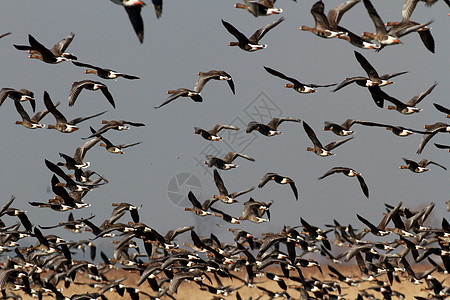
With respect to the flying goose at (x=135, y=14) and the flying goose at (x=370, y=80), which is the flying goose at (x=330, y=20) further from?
the flying goose at (x=135, y=14)

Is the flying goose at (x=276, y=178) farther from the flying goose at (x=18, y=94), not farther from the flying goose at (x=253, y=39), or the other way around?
the flying goose at (x=18, y=94)

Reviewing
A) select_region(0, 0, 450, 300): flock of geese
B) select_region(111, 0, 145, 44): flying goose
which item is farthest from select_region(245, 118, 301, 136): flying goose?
select_region(111, 0, 145, 44): flying goose

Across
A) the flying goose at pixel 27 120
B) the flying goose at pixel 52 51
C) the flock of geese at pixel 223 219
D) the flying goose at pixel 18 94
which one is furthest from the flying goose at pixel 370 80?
the flying goose at pixel 27 120

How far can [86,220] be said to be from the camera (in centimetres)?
2819

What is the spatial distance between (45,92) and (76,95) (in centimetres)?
196

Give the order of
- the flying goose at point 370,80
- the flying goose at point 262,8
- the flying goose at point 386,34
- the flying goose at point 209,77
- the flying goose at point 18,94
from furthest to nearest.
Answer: the flying goose at point 209,77 → the flying goose at point 18,94 → the flying goose at point 370,80 → the flying goose at point 262,8 → the flying goose at point 386,34

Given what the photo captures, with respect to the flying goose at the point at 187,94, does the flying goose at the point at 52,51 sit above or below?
Answer: above

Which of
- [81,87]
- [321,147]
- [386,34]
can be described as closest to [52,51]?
[81,87]

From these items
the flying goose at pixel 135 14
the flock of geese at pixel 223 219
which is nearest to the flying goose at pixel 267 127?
the flock of geese at pixel 223 219

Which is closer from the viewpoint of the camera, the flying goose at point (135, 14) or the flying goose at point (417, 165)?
the flying goose at point (135, 14)

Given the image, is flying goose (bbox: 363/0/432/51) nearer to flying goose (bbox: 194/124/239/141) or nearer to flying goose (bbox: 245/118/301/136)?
flying goose (bbox: 245/118/301/136)

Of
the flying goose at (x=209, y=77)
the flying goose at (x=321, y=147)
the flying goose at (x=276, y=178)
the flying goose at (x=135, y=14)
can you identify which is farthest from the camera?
the flying goose at (x=276, y=178)

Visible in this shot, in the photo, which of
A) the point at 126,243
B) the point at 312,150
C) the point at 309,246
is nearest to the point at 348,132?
the point at 312,150

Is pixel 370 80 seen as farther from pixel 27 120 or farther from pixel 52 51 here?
pixel 27 120
